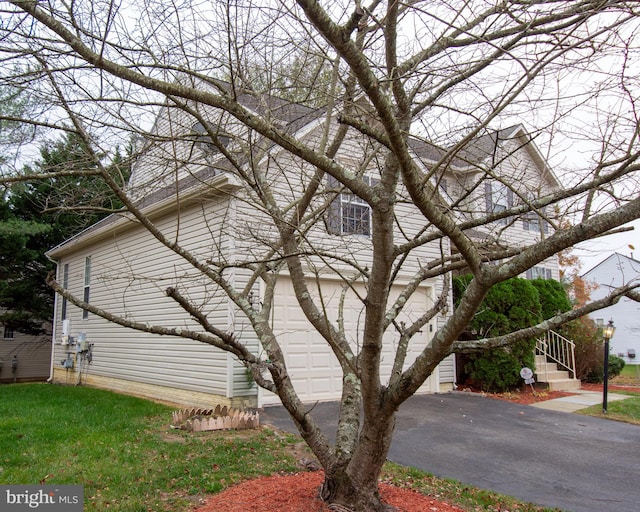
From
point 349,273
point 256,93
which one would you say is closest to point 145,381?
point 349,273

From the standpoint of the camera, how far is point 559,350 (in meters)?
13.1

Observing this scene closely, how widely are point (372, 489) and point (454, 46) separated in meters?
3.38

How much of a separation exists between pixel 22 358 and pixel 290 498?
2172 cm

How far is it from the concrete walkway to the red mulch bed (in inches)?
244

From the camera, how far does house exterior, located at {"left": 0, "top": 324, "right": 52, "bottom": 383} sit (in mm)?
21516

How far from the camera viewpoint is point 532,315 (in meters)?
11.4

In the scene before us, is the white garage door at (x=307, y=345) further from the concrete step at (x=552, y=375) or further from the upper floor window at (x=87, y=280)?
the upper floor window at (x=87, y=280)

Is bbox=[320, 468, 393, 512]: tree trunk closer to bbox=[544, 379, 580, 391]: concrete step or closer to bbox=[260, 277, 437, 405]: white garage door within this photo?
bbox=[260, 277, 437, 405]: white garage door

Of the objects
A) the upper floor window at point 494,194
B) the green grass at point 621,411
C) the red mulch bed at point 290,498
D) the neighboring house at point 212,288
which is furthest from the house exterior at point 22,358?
the green grass at point 621,411

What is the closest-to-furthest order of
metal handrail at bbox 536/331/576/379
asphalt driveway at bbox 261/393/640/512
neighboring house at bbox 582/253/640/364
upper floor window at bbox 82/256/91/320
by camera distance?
asphalt driveway at bbox 261/393/640/512
metal handrail at bbox 536/331/576/379
upper floor window at bbox 82/256/91/320
neighboring house at bbox 582/253/640/364

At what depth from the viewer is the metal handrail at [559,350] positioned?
1262cm

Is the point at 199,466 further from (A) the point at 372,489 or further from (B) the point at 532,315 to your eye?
(B) the point at 532,315

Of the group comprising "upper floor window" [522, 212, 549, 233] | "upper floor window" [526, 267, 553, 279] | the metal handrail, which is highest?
"upper floor window" [526, 267, 553, 279]

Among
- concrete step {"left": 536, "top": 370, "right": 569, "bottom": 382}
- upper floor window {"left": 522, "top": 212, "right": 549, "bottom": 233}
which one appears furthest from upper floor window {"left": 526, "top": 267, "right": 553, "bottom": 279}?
concrete step {"left": 536, "top": 370, "right": 569, "bottom": 382}
